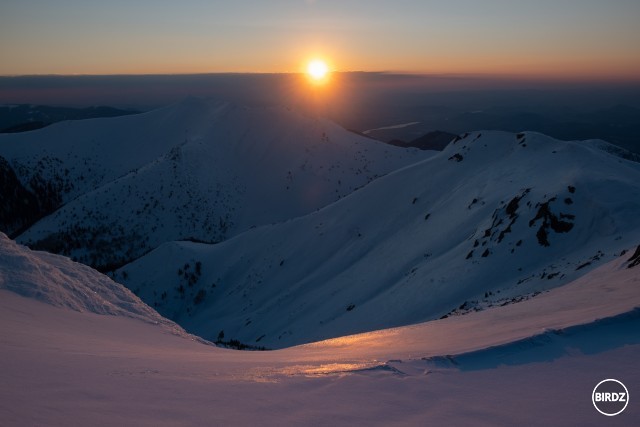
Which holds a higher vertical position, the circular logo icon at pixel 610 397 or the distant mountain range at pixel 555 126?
the distant mountain range at pixel 555 126

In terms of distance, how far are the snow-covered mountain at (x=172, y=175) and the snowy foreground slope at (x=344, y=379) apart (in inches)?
1901

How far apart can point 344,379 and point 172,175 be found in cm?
6355

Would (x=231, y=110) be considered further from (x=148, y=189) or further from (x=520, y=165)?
(x=520, y=165)

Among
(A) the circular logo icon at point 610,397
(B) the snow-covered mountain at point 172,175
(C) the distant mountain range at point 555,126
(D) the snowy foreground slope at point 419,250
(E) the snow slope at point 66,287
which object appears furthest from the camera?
(C) the distant mountain range at point 555,126

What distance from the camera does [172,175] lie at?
64562 millimetres

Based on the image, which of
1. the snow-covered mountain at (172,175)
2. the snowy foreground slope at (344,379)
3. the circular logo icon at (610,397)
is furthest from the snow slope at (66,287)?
the snow-covered mountain at (172,175)

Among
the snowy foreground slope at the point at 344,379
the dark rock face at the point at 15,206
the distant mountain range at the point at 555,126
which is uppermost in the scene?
the distant mountain range at the point at 555,126

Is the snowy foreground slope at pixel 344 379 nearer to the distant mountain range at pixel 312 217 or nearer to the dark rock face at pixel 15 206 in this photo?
the distant mountain range at pixel 312 217

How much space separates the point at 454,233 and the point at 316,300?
9.27m

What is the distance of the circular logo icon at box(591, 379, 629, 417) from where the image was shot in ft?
13.7

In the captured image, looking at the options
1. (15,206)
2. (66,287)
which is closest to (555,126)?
(15,206)

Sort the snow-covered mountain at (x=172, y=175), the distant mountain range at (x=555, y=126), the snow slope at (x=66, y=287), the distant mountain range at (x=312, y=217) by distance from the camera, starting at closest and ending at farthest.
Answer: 1. the snow slope at (x=66, y=287)
2. the distant mountain range at (x=312, y=217)
3. the snow-covered mountain at (x=172, y=175)
4. the distant mountain range at (x=555, y=126)

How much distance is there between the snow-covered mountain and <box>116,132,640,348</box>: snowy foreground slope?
15.8 meters

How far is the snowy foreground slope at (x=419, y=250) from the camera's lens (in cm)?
1908
